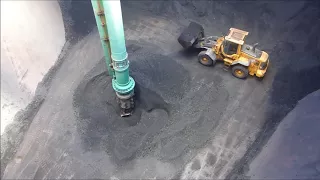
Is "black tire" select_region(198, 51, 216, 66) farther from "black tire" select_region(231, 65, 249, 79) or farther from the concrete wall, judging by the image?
the concrete wall

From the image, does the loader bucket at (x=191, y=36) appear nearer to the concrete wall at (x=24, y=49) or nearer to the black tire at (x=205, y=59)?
the black tire at (x=205, y=59)

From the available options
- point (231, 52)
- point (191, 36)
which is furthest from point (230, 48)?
point (191, 36)

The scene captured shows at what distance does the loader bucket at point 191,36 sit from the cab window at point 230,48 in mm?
1458

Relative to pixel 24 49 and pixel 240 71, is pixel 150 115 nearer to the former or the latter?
pixel 240 71

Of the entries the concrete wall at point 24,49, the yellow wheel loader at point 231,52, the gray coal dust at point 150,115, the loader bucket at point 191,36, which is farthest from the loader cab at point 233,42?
the concrete wall at point 24,49

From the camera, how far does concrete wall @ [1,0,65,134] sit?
11594mm

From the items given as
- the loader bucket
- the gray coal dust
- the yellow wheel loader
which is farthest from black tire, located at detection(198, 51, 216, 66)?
the gray coal dust

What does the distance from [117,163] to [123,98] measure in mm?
2204

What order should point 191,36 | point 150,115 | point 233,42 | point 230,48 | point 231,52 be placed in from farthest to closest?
point 191,36, point 231,52, point 230,48, point 233,42, point 150,115

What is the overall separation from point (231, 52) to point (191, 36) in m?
1.89

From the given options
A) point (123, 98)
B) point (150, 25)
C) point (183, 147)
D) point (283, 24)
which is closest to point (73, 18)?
point (150, 25)

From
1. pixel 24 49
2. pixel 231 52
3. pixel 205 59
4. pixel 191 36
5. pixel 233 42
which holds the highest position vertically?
pixel 233 42

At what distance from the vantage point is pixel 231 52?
12641 mm

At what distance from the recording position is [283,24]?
1479 cm
